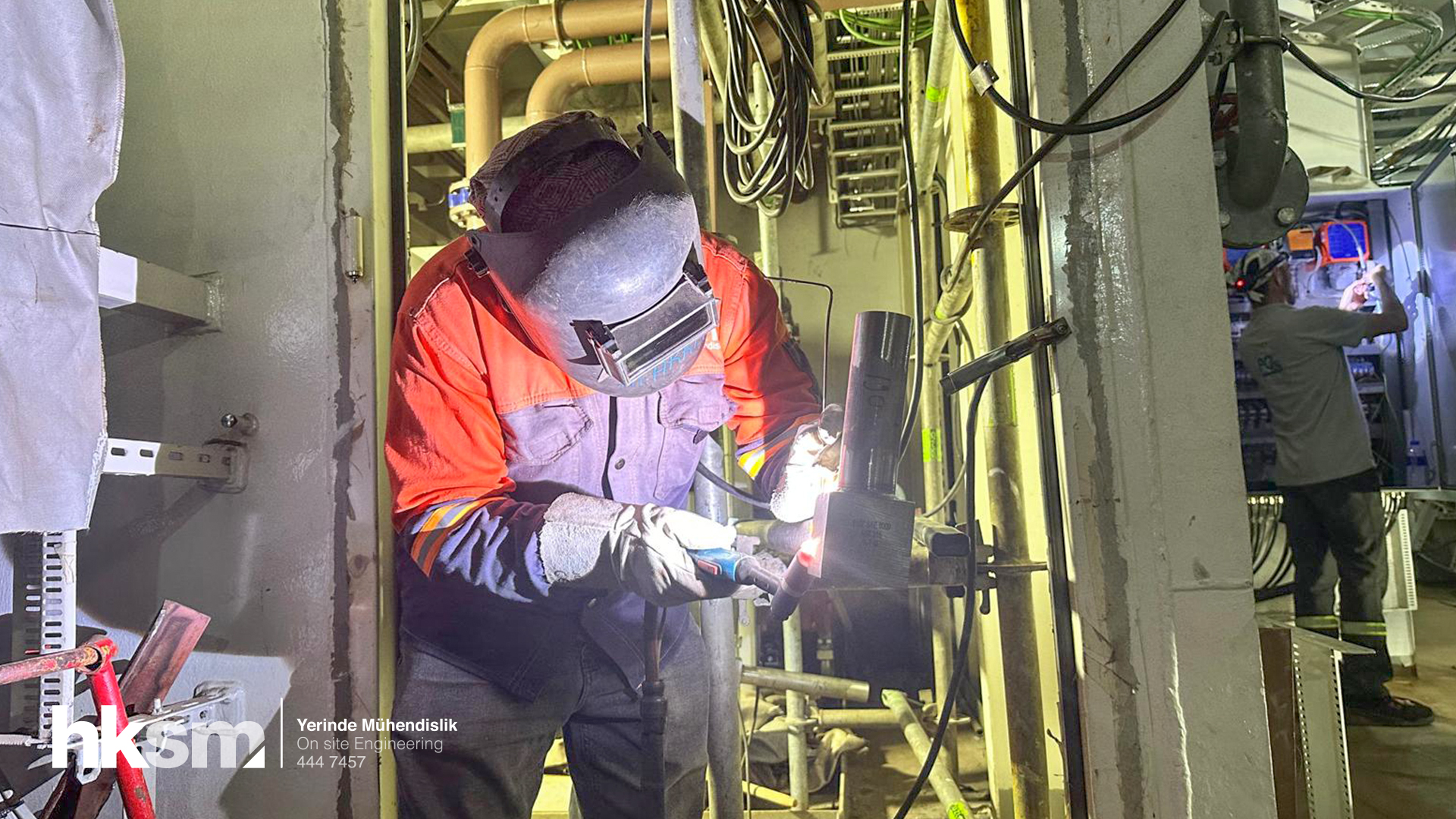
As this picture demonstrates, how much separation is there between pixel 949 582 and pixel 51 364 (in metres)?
1.28

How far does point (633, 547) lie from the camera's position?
3.52 ft

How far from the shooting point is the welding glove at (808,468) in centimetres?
122

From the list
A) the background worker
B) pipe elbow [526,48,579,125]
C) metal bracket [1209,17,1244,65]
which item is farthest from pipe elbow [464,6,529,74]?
the background worker

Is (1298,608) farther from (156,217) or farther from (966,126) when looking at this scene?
(156,217)

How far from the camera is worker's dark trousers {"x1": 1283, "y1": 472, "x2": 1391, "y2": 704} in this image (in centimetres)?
272

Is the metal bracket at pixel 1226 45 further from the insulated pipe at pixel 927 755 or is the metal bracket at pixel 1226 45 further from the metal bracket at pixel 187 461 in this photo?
the metal bracket at pixel 187 461

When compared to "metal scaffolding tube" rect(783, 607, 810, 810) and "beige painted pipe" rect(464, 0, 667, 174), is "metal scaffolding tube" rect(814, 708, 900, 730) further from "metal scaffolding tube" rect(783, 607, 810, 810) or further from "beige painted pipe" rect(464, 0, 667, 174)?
"beige painted pipe" rect(464, 0, 667, 174)

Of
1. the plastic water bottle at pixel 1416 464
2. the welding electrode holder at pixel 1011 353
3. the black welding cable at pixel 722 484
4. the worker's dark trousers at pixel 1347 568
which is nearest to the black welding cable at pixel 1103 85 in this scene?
the welding electrode holder at pixel 1011 353

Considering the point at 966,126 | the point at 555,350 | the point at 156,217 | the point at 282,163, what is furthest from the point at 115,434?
the point at 966,126

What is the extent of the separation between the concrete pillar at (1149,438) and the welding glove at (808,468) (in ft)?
1.24

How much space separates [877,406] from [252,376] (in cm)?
96

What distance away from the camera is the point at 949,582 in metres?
1.16

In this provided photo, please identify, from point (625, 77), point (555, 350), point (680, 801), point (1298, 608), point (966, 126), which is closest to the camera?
point (555, 350)

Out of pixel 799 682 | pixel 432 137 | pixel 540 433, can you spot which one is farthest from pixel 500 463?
pixel 432 137
